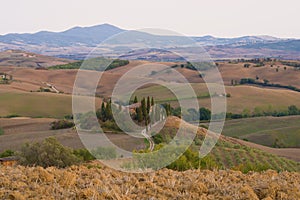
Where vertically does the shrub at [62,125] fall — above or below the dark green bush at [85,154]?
below

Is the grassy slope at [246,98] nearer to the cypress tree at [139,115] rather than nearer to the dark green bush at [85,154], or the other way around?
the cypress tree at [139,115]

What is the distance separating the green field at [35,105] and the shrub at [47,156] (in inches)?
2665

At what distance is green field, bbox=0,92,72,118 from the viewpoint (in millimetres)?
96062

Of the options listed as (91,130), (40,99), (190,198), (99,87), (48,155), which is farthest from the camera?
(99,87)

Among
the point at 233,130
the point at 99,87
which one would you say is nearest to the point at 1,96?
the point at 99,87

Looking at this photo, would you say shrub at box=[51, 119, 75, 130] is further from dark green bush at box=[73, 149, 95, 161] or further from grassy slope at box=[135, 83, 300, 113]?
grassy slope at box=[135, 83, 300, 113]

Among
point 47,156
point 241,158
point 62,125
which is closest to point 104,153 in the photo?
point 47,156

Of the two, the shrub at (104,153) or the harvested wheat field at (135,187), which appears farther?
the shrub at (104,153)

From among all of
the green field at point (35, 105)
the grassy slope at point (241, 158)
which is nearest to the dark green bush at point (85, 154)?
the grassy slope at point (241, 158)

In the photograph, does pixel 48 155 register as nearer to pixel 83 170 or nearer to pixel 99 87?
pixel 83 170

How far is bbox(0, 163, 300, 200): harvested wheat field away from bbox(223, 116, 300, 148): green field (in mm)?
60268

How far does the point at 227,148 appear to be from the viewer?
1925 inches

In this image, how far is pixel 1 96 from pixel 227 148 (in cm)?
7754

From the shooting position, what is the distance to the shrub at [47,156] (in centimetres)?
2457
